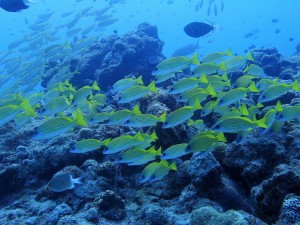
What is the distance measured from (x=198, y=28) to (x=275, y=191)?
894cm

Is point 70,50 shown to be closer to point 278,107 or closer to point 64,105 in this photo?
point 64,105

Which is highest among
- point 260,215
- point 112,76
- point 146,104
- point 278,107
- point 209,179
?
point 112,76

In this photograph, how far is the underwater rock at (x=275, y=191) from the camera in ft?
14.2

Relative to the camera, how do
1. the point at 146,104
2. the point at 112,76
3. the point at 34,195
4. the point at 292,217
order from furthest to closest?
1. the point at 112,76
2. the point at 146,104
3. the point at 34,195
4. the point at 292,217

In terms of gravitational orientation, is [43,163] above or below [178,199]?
above

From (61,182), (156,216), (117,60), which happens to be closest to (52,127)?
(61,182)

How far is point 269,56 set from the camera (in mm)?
16078

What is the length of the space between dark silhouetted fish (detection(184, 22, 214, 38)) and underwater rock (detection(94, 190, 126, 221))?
876 centimetres

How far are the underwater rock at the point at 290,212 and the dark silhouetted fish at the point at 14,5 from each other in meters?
6.15

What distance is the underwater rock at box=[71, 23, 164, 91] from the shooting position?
46.6 feet

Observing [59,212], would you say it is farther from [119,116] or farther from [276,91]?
[276,91]

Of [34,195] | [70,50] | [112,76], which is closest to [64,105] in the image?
[34,195]

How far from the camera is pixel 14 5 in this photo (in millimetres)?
6172

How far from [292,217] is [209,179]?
5.41 feet
